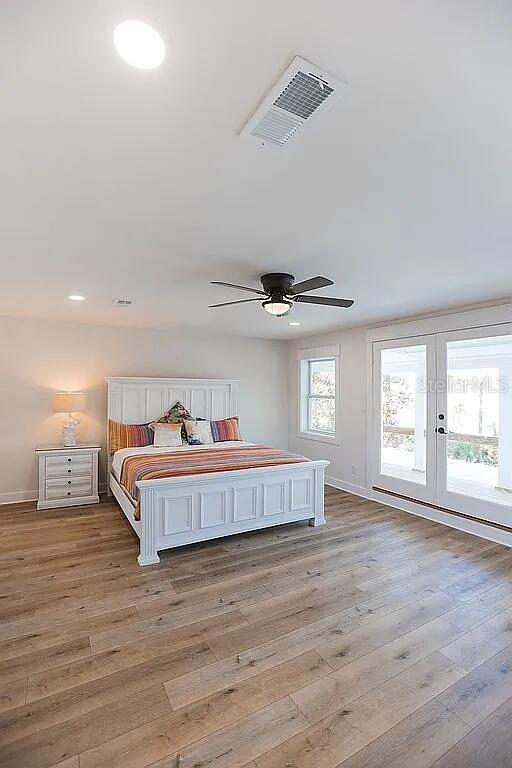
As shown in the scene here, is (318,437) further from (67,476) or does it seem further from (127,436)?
(67,476)

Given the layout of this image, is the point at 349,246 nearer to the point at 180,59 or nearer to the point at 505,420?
the point at 180,59

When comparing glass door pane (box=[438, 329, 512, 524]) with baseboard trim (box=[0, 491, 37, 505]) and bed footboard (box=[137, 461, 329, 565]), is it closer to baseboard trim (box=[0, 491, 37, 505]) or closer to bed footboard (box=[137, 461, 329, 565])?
bed footboard (box=[137, 461, 329, 565])

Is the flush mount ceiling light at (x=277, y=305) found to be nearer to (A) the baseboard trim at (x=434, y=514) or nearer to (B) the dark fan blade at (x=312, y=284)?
(B) the dark fan blade at (x=312, y=284)

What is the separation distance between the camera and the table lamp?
4.94m

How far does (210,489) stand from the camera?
3.62 meters

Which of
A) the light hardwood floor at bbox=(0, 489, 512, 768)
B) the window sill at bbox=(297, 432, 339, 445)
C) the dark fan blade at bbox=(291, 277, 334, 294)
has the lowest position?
the light hardwood floor at bbox=(0, 489, 512, 768)

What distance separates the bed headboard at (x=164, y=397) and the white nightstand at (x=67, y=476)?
0.43m

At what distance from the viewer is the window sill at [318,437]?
605 centimetres

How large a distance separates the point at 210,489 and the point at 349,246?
8.11 feet

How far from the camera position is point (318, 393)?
21.6 ft

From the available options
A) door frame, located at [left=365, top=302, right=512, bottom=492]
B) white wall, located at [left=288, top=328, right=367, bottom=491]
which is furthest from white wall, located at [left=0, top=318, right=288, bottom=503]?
door frame, located at [left=365, top=302, right=512, bottom=492]

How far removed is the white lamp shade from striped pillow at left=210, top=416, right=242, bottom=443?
1.88 meters

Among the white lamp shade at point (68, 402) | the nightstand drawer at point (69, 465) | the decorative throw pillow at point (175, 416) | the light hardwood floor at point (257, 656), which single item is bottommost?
the light hardwood floor at point (257, 656)

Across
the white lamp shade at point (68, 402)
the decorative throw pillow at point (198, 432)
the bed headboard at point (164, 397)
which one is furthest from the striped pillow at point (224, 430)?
the white lamp shade at point (68, 402)
